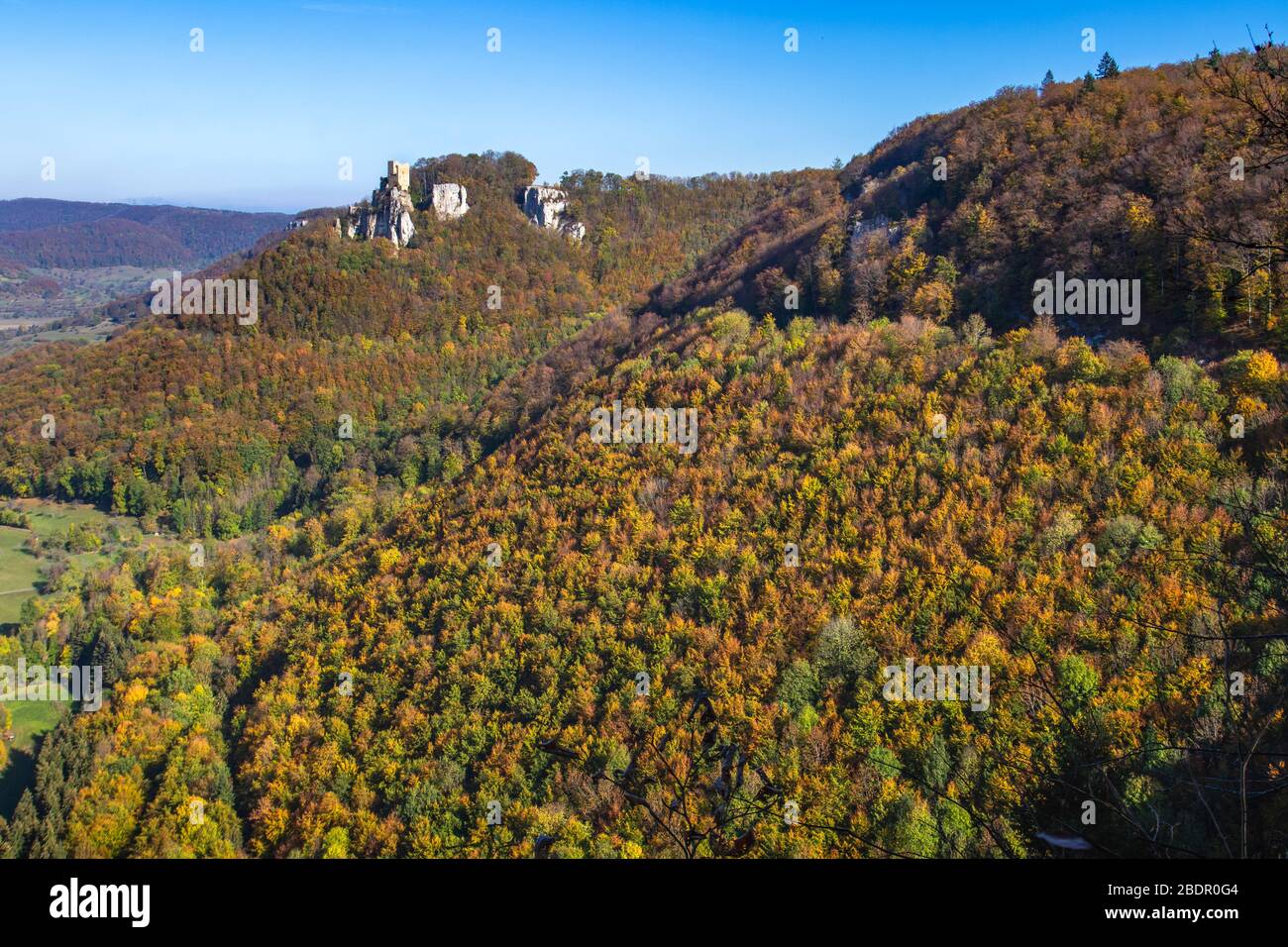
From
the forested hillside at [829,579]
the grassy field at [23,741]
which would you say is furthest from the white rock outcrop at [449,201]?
the grassy field at [23,741]

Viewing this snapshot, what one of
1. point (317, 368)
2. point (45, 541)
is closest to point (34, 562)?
point (45, 541)

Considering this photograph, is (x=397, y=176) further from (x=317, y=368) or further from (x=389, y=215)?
(x=317, y=368)

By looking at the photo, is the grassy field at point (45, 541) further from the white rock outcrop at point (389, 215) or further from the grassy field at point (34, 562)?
the white rock outcrop at point (389, 215)

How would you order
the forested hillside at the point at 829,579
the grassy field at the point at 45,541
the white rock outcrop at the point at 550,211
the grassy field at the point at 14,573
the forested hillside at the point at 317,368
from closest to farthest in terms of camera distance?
the forested hillside at the point at 829,579 < the grassy field at the point at 14,573 < the grassy field at the point at 45,541 < the forested hillside at the point at 317,368 < the white rock outcrop at the point at 550,211

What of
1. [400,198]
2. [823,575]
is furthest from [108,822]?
[400,198]

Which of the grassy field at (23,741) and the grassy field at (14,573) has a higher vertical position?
the grassy field at (14,573)

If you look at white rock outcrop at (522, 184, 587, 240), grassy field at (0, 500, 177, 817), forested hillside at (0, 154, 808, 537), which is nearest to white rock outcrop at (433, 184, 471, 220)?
forested hillside at (0, 154, 808, 537)
